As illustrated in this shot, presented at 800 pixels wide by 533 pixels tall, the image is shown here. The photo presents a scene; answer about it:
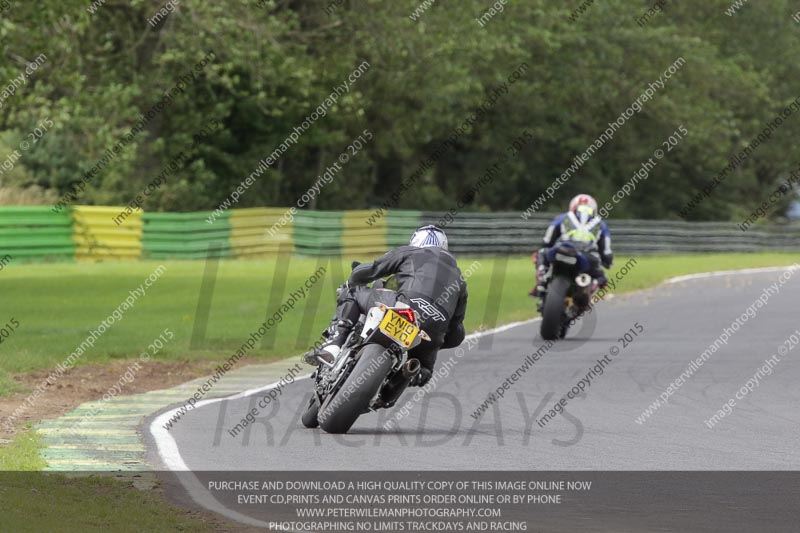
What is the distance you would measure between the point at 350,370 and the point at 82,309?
40.7 feet

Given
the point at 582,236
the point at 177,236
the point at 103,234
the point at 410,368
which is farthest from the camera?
the point at 177,236

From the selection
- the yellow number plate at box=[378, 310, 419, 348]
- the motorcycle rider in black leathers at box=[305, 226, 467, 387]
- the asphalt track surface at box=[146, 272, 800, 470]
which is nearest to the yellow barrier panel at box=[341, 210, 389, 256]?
the asphalt track surface at box=[146, 272, 800, 470]

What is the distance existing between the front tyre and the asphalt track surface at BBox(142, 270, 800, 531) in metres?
0.18

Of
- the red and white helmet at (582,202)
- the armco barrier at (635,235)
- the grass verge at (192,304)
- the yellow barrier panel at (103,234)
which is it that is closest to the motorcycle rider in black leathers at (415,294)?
the grass verge at (192,304)

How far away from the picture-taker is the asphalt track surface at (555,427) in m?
9.30

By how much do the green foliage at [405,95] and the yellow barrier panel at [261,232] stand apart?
8.44 feet

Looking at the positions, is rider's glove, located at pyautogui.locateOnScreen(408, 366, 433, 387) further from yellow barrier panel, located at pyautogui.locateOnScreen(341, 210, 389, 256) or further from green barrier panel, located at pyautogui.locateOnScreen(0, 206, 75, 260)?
yellow barrier panel, located at pyautogui.locateOnScreen(341, 210, 389, 256)

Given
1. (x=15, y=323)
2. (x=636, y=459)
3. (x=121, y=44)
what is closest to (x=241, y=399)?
(x=636, y=459)

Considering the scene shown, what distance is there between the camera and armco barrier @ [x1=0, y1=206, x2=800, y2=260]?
3259cm

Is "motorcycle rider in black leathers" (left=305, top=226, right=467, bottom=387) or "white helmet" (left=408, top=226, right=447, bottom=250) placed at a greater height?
"white helmet" (left=408, top=226, right=447, bottom=250)

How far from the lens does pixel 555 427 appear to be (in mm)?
11156

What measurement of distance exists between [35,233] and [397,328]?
2380cm

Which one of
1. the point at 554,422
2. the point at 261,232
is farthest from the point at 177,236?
the point at 554,422

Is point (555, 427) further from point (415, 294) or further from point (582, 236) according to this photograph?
point (582, 236)
